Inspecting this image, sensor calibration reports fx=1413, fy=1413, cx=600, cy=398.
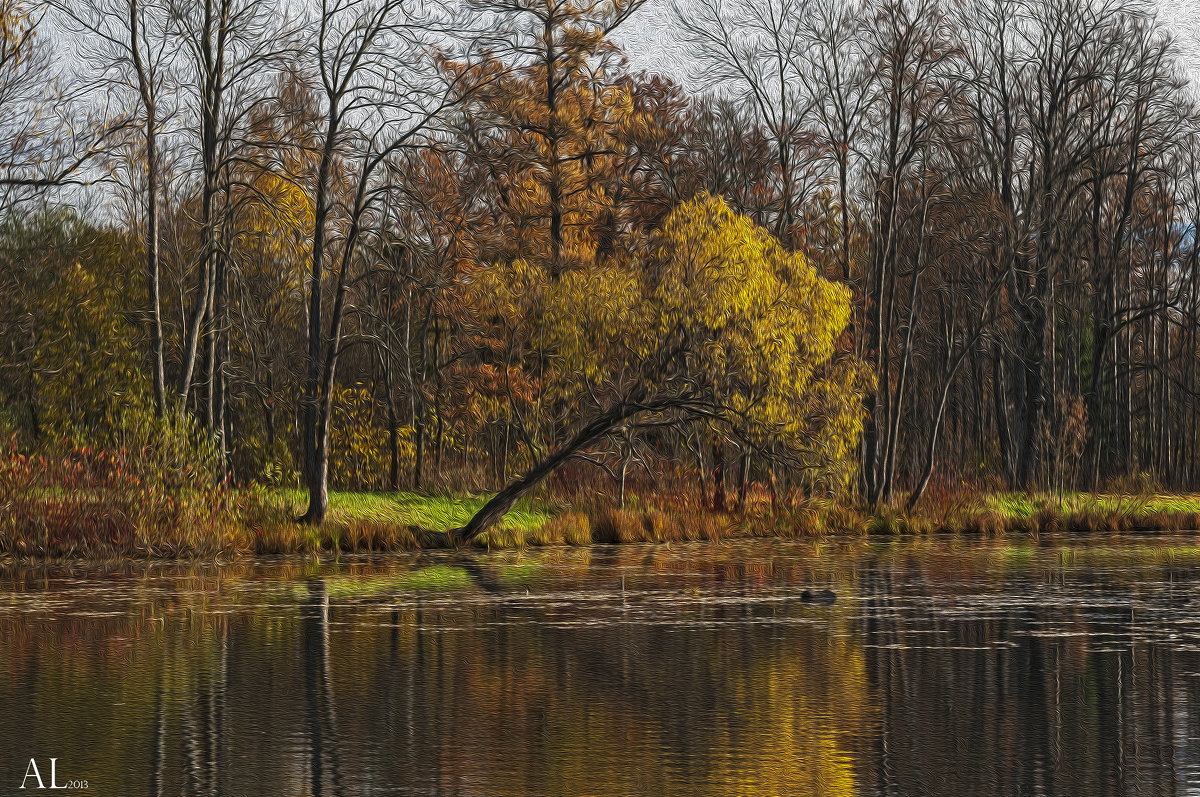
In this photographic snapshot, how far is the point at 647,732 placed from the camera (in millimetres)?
11422

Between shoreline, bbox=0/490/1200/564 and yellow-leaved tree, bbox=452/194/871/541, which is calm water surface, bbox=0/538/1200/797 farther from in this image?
Result: yellow-leaved tree, bbox=452/194/871/541

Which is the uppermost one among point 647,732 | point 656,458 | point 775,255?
point 775,255

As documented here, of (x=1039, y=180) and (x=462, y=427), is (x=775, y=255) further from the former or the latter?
(x=1039, y=180)

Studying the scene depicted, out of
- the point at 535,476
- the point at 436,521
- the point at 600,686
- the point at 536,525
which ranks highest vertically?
the point at 535,476

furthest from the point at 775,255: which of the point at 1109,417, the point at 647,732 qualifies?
the point at 1109,417

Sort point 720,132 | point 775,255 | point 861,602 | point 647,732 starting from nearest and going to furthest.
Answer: point 647,732 < point 861,602 < point 775,255 < point 720,132

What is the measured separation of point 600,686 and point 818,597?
9321 mm

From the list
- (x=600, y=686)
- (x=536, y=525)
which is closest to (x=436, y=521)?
(x=536, y=525)

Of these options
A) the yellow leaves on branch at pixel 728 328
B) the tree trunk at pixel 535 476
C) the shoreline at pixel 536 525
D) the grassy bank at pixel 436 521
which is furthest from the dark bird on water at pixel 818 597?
the grassy bank at pixel 436 521

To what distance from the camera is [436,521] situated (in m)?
36.5

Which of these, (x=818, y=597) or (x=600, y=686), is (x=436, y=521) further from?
(x=600, y=686)

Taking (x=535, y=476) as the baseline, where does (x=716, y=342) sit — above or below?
above

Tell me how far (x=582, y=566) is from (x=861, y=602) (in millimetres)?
8456

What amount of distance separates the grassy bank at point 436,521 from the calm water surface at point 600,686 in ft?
9.82
